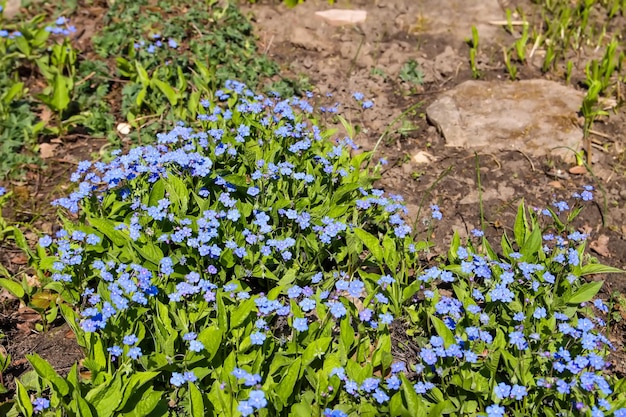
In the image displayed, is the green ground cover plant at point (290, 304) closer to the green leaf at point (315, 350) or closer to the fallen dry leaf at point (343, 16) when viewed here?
the green leaf at point (315, 350)

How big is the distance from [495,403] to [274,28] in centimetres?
438

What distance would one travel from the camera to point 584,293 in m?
3.58

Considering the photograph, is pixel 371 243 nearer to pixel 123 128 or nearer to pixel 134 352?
pixel 134 352

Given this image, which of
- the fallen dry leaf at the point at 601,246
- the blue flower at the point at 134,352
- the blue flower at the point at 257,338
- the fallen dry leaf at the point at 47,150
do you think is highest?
the blue flower at the point at 134,352

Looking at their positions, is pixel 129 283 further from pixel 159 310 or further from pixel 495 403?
pixel 495 403

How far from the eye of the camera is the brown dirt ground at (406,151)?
4.31 metres

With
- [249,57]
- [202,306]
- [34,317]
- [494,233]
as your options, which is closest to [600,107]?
[494,233]

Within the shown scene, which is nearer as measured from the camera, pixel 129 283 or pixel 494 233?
pixel 129 283

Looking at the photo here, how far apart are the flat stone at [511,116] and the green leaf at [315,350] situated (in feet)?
8.32

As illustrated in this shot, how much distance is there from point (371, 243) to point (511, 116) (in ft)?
7.17

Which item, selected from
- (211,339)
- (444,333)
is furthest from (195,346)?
(444,333)

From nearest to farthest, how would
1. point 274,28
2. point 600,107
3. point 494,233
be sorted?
point 494,233 < point 600,107 < point 274,28

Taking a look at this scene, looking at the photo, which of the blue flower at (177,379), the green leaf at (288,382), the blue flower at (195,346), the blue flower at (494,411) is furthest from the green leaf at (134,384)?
the blue flower at (494,411)

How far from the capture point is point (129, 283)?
3.25 meters
